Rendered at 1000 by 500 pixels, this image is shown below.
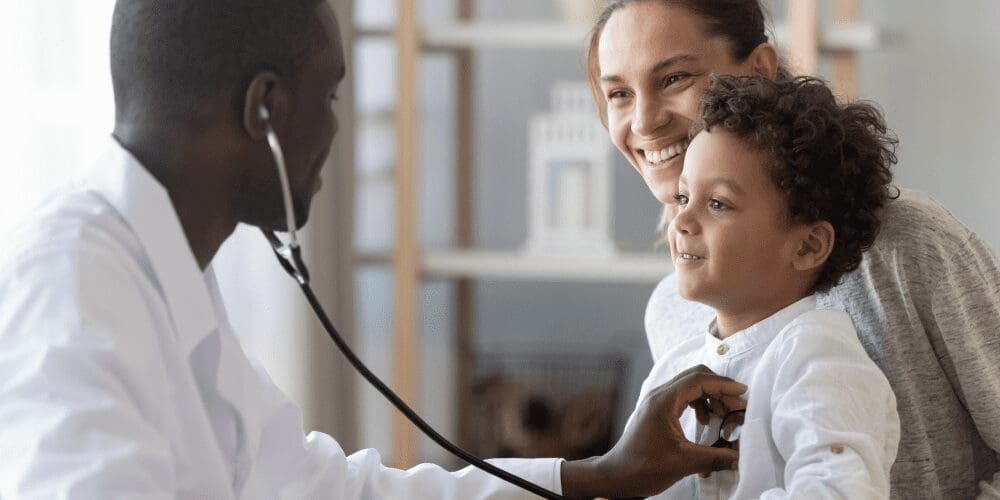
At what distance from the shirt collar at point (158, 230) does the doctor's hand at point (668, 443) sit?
45 centimetres

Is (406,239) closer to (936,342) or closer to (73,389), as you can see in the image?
(936,342)

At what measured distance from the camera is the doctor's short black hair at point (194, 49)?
963mm

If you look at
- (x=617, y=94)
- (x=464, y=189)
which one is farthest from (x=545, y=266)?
(x=617, y=94)

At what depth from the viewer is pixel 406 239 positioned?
3086 millimetres

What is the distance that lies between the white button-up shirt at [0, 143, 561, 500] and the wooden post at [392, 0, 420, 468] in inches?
76.9

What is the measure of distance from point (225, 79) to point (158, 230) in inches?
5.2

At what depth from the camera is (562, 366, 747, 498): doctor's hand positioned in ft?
3.80

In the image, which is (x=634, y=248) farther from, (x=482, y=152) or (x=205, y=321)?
(x=205, y=321)

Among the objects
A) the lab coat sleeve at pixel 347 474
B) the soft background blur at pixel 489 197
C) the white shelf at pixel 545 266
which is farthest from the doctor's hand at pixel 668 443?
the white shelf at pixel 545 266

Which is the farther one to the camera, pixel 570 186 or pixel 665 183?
pixel 570 186

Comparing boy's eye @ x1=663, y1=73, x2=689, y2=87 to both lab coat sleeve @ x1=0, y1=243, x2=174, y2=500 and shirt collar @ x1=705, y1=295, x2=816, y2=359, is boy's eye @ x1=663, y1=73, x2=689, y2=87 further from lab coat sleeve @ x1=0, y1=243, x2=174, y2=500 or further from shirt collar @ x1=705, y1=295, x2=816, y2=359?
lab coat sleeve @ x1=0, y1=243, x2=174, y2=500

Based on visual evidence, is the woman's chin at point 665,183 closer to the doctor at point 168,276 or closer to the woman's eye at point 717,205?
the woman's eye at point 717,205

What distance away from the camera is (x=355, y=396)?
3.21 metres

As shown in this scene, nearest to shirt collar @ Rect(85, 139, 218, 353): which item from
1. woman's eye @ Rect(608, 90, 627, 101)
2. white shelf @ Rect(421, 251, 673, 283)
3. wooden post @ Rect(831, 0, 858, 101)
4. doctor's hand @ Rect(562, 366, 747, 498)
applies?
doctor's hand @ Rect(562, 366, 747, 498)
